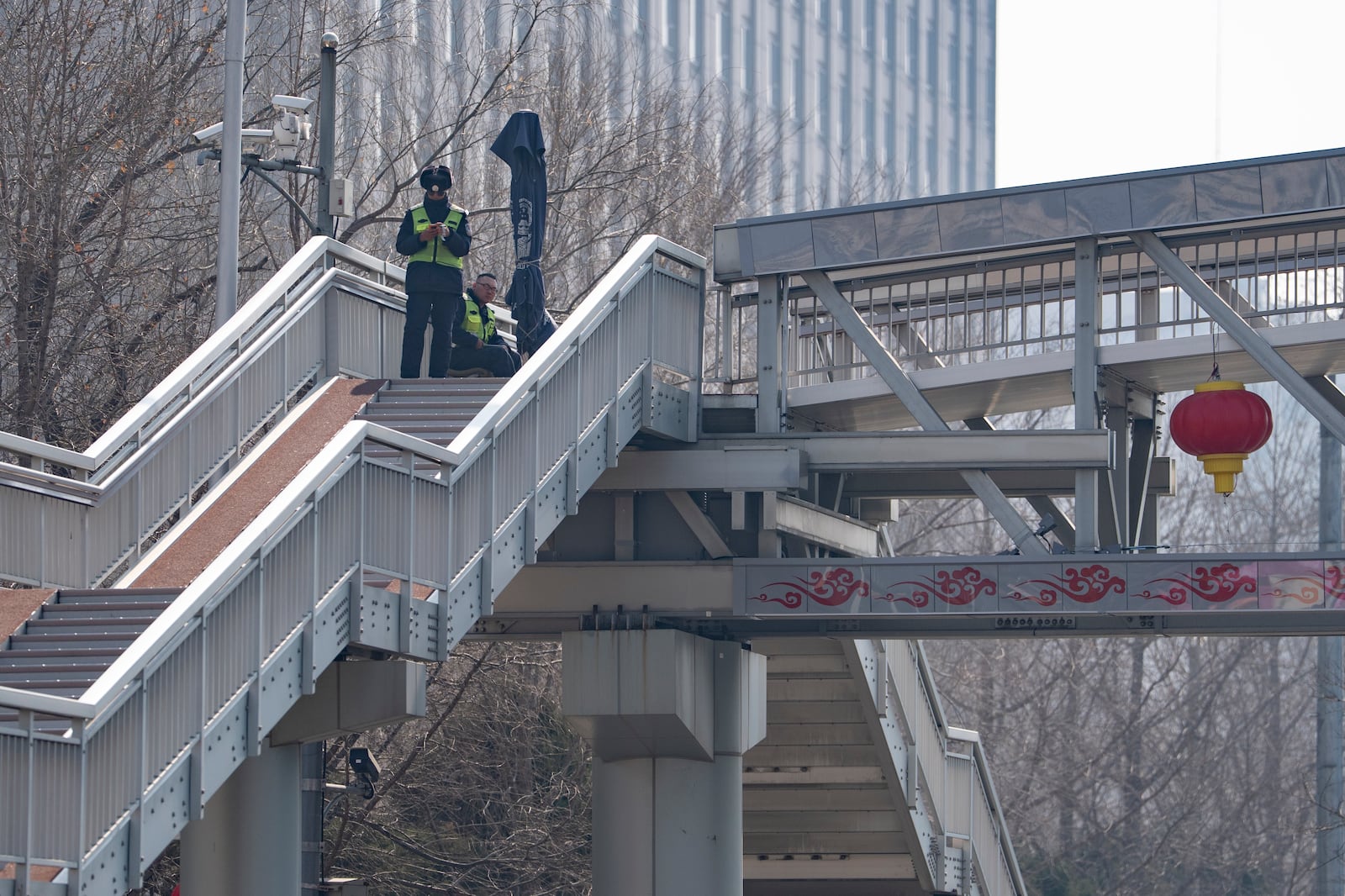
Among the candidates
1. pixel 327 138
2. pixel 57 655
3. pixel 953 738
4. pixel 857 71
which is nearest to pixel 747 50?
pixel 857 71

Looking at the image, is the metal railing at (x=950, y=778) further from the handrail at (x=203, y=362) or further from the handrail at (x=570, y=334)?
the handrail at (x=203, y=362)

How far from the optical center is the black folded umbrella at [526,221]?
18.2 m

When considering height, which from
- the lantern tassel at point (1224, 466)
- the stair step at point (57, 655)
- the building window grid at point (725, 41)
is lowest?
the stair step at point (57, 655)

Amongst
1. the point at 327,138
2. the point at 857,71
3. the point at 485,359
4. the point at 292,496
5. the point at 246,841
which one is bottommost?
the point at 246,841

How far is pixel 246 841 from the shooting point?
14.7 metres

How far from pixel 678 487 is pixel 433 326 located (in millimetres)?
2353

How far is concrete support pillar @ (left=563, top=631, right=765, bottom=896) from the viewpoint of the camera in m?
17.7

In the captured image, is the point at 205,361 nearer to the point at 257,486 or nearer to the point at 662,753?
the point at 257,486

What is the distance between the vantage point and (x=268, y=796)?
1477 cm

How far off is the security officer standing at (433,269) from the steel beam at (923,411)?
10.2 ft

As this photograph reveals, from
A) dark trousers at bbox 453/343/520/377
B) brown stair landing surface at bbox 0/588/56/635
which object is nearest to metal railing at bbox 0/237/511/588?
brown stair landing surface at bbox 0/588/56/635

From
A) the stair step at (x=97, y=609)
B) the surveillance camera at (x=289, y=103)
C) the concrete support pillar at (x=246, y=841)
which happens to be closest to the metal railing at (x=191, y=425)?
the stair step at (x=97, y=609)

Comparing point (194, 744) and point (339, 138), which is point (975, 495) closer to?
point (194, 744)

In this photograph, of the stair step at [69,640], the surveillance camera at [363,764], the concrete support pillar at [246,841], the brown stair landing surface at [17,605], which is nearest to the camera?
the stair step at [69,640]
